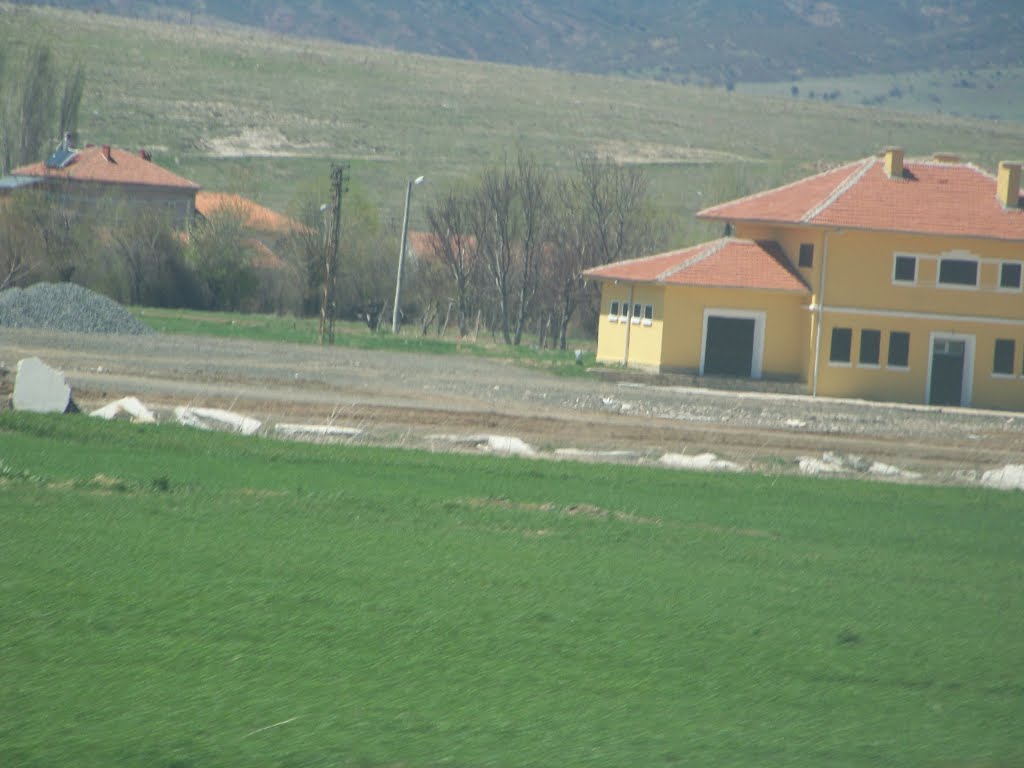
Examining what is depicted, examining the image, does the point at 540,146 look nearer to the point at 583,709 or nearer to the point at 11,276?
the point at 11,276

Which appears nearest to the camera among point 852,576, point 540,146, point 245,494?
point 852,576

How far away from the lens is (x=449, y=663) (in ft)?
28.6

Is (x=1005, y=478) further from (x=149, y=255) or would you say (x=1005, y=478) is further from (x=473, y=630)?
(x=149, y=255)

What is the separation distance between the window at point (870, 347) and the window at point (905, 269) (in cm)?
191

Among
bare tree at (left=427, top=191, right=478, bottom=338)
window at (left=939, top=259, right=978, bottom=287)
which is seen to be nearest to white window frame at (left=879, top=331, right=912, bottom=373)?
window at (left=939, top=259, right=978, bottom=287)

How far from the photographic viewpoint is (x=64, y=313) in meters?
47.6

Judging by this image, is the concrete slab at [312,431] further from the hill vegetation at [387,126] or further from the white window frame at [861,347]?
the hill vegetation at [387,126]

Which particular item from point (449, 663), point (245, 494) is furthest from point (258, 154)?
point (449, 663)

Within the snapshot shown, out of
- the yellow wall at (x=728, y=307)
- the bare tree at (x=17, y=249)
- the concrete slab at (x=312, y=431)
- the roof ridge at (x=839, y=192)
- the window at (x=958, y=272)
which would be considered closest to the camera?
the concrete slab at (x=312, y=431)

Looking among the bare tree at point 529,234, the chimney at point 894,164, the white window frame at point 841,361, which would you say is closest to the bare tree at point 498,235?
the bare tree at point 529,234

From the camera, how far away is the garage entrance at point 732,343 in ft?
151

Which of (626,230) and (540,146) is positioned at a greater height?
(540,146)

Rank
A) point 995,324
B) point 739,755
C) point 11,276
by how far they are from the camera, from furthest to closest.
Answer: point 11,276, point 995,324, point 739,755

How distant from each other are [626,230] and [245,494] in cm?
5583
